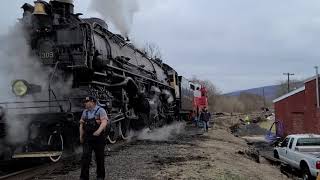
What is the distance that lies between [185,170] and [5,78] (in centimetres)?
506

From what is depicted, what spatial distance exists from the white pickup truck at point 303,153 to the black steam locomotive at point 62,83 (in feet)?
20.2

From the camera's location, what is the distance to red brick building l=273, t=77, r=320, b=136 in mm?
34000

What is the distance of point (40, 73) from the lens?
12727mm

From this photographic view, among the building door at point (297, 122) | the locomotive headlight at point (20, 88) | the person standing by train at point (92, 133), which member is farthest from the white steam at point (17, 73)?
the building door at point (297, 122)

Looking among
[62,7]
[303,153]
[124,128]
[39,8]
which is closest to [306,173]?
[303,153]

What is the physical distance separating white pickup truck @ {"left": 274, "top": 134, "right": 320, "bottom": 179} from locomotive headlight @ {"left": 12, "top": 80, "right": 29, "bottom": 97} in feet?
30.0

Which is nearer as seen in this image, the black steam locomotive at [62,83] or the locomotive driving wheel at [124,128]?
the black steam locomotive at [62,83]

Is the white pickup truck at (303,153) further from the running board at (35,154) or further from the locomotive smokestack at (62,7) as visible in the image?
the locomotive smokestack at (62,7)

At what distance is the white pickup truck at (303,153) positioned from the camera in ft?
53.1

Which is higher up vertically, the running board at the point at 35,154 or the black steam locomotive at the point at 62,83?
the black steam locomotive at the point at 62,83

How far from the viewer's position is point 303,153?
17.8 meters

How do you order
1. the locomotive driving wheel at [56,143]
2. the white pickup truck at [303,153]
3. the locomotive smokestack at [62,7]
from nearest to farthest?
the locomotive driving wheel at [56,143]
the locomotive smokestack at [62,7]
the white pickup truck at [303,153]

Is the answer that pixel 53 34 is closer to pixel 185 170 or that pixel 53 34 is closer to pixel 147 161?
pixel 147 161

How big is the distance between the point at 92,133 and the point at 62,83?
163 inches
